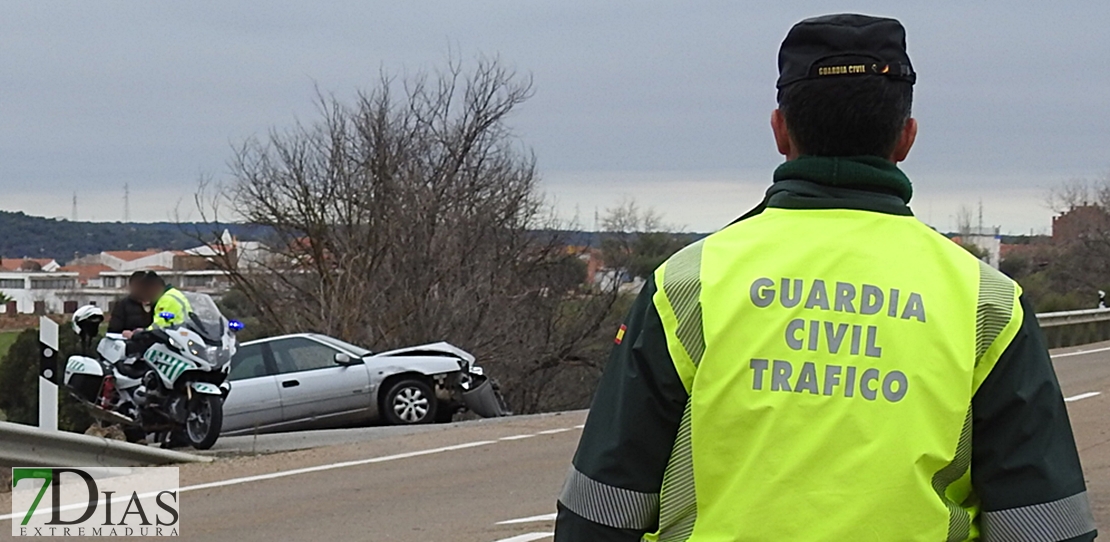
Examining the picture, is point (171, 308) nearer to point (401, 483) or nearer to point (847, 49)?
point (401, 483)

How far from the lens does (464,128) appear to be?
37.2 metres

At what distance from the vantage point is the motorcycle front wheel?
12945 mm

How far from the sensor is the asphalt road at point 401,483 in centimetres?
911

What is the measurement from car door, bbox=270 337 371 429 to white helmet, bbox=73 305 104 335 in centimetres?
324

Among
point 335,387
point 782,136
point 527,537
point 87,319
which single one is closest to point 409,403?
point 335,387

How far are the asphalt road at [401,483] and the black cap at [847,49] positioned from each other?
258 inches

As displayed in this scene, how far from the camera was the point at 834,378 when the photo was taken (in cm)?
212

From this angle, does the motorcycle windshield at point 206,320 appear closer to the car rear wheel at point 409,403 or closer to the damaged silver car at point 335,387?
the damaged silver car at point 335,387

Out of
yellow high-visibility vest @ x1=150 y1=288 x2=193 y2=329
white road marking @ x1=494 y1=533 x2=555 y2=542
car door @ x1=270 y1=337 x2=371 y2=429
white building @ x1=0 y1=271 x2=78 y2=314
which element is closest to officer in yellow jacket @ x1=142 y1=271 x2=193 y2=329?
yellow high-visibility vest @ x1=150 y1=288 x2=193 y2=329

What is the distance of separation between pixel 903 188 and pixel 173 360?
11383mm

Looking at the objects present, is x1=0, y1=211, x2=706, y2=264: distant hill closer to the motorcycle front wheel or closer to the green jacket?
the motorcycle front wheel

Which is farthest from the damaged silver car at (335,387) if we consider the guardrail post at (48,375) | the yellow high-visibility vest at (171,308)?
the guardrail post at (48,375)

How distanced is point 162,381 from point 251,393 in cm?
321

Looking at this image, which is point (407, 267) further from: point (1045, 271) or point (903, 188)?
point (903, 188)
